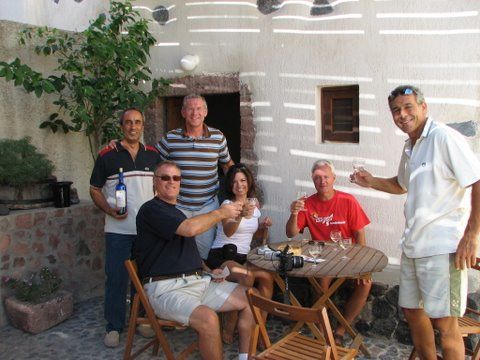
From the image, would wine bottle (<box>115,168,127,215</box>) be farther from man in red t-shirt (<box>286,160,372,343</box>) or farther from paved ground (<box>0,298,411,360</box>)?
man in red t-shirt (<box>286,160,372,343</box>)

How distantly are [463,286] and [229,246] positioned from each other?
1.83 metres

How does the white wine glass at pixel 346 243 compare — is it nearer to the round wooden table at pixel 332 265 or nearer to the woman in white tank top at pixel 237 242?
the round wooden table at pixel 332 265

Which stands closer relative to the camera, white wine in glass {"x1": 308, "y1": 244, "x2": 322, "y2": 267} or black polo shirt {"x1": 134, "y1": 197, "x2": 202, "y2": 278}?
black polo shirt {"x1": 134, "y1": 197, "x2": 202, "y2": 278}

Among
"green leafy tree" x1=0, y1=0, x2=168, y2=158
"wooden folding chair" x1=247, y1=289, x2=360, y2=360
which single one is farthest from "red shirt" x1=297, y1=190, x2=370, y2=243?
"green leafy tree" x1=0, y1=0, x2=168, y2=158

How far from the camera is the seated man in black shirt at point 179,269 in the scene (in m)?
3.09

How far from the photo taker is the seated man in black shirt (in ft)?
10.1

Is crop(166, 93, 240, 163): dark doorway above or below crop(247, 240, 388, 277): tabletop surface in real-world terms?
above

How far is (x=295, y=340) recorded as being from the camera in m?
3.03

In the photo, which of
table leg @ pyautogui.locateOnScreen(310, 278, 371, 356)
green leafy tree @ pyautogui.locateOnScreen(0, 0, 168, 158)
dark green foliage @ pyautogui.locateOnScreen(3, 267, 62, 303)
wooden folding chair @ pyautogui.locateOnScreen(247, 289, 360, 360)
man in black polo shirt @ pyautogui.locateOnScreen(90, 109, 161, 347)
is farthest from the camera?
green leafy tree @ pyautogui.locateOnScreen(0, 0, 168, 158)

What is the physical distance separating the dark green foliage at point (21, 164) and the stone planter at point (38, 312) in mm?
1019

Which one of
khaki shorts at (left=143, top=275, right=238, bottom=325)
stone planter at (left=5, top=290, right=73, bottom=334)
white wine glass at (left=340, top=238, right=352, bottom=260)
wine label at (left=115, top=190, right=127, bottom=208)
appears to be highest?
wine label at (left=115, top=190, right=127, bottom=208)

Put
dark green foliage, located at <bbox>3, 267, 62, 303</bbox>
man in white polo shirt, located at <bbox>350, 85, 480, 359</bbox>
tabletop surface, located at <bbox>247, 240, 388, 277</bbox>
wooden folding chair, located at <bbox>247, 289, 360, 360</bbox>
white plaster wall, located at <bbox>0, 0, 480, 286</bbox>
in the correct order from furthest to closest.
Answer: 1. dark green foliage, located at <bbox>3, 267, 62, 303</bbox>
2. white plaster wall, located at <bbox>0, 0, 480, 286</bbox>
3. tabletop surface, located at <bbox>247, 240, 388, 277</bbox>
4. man in white polo shirt, located at <bbox>350, 85, 480, 359</bbox>
5. wooden folding chair, located at <bbox>247, 289, 360, 360</bbox>

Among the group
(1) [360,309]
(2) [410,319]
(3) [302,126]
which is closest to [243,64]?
(3) [302,126]

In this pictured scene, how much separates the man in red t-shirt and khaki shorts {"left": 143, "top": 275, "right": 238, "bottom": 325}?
90 cm
